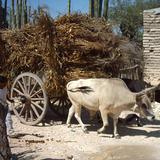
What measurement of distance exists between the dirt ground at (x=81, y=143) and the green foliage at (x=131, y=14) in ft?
49.7

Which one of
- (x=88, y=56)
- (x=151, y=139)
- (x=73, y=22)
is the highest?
(x=73, y=22)

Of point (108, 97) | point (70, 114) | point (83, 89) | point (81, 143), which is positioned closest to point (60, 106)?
point (70, 114)

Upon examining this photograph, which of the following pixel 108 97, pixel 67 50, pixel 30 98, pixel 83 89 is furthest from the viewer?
pixel 30 98

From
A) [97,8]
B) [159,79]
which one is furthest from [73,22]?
[97,8]

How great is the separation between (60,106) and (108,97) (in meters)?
2.85

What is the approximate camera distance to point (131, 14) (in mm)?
30781

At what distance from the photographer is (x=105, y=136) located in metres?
11.1

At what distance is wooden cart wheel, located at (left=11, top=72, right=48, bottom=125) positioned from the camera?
12.1 meters

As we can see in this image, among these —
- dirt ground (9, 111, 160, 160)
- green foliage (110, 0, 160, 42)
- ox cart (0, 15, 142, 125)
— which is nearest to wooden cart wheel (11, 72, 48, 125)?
ox cart (0, 15, 142, 125)

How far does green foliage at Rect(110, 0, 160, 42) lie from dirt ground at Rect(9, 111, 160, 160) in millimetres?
15162

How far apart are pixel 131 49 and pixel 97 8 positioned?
329 inches

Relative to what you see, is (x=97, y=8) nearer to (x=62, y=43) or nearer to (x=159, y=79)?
(x=159, y=79)

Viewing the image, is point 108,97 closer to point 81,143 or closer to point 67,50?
point 81,143

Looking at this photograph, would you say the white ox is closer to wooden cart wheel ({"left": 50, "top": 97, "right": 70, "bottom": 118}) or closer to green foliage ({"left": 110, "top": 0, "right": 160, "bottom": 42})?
wooden cart wheel ({"left": 50, "top": 97, "right": 70, "bottom": 118})
